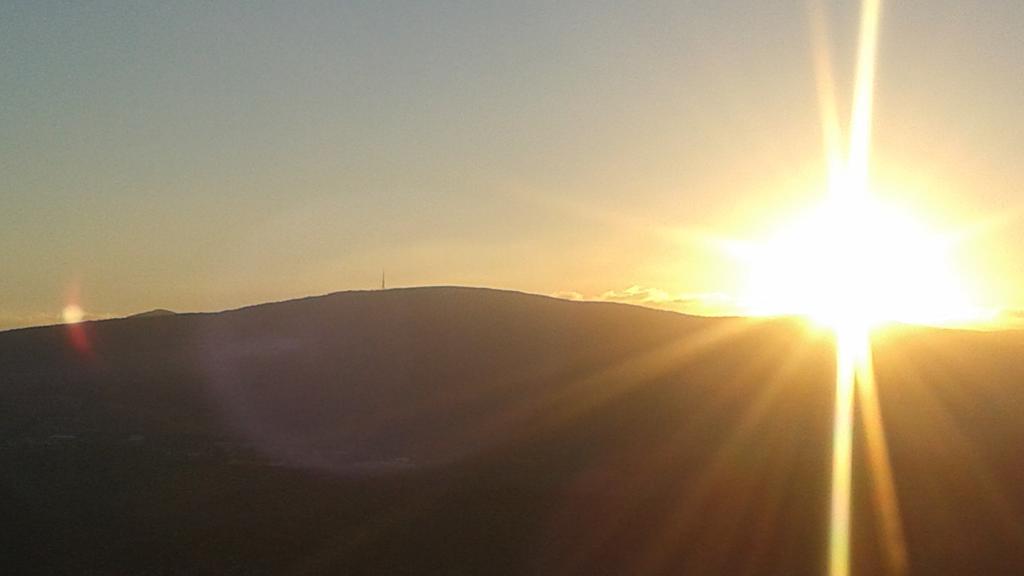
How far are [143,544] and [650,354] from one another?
101 ft

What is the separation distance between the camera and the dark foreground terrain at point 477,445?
834 inches

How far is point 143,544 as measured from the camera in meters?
21.1

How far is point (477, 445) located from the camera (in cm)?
3206

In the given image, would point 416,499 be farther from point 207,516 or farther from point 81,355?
point 81,355

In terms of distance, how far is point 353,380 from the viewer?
4272cm

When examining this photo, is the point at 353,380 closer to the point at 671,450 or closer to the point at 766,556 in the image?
the point at 671,450

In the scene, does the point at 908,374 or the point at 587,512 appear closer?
the point at 587,512

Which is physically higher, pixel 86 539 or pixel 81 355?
pixel 81 355

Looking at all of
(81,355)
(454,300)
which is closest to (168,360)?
(81,355)

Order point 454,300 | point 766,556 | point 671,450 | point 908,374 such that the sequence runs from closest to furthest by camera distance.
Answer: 1. point 766,556
2. point 671,450
3. point 908,374
4. point 454,300

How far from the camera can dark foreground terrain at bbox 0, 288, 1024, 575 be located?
834 inches

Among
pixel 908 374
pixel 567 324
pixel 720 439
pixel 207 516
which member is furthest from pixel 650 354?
pixel 207 516

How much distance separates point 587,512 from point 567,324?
32080 mm

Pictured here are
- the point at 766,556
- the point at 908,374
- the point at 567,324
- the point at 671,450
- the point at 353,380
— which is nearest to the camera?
the point at 766,556
